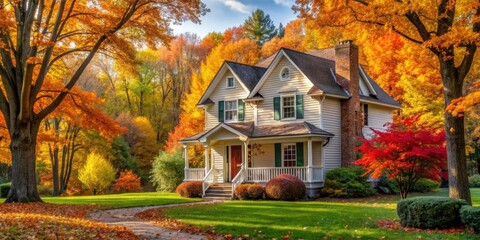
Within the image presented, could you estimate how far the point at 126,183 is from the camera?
1527 inches

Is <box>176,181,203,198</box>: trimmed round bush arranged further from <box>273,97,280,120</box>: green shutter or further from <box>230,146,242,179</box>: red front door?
<box>273,97,280,120</box>: green shutter

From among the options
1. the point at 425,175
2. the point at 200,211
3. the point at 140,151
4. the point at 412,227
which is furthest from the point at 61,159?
the point at 412,227

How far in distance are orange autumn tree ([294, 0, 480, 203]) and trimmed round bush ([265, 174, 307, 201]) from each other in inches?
360

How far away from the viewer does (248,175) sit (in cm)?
2659

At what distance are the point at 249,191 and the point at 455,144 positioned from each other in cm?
1163

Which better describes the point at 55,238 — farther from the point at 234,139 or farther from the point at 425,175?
the point at 234,139

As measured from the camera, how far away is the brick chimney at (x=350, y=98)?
26.6 m

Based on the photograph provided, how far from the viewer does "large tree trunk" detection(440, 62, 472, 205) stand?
46.8 feet

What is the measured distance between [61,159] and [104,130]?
70.7 feet

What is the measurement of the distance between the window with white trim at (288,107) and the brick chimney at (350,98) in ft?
9.48

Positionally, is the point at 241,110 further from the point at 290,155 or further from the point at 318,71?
the point at 318,71

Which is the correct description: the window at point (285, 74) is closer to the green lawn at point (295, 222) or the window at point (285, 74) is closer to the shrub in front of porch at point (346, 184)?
the shrub in front of porch at point (346, 184)

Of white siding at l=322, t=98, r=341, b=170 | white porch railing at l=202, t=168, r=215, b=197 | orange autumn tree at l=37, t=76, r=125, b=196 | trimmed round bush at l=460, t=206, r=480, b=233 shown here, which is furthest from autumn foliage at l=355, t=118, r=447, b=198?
orange autumn tree at l=37, t=76, r=125, b=196

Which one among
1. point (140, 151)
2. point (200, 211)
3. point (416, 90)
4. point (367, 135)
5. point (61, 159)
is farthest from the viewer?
point (140, 151)
